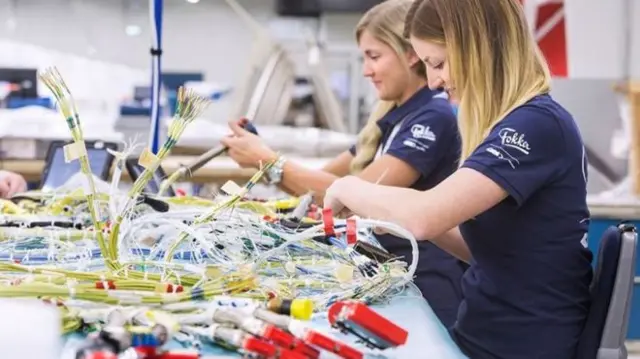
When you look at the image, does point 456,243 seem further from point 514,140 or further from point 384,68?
point 384,68

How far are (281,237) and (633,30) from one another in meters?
4.49

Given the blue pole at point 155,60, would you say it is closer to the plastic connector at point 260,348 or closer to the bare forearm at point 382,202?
the bare forearm at point 382,202

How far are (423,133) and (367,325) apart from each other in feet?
3.84

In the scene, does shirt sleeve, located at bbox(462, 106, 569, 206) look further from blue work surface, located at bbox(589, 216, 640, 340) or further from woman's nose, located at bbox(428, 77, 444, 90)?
blue work surface, located at bbox(589, 216, 640, 340)

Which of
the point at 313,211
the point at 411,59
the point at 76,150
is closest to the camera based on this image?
the point at 76,150

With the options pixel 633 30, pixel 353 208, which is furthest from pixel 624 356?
pixel 633 30

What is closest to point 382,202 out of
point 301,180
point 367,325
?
point 367,325

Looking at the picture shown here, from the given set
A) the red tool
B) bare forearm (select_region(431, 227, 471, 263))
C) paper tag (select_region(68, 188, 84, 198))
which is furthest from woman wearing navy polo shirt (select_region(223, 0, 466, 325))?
the red tool

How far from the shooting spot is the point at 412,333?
121 cm

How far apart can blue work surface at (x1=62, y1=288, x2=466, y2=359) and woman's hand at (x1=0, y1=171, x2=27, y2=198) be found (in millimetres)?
1343

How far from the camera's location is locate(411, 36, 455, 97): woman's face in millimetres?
1619

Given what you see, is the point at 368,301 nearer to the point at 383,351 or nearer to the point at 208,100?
the point at 383,351

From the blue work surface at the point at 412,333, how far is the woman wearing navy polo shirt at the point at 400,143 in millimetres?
579

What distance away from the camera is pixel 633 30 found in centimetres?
540
